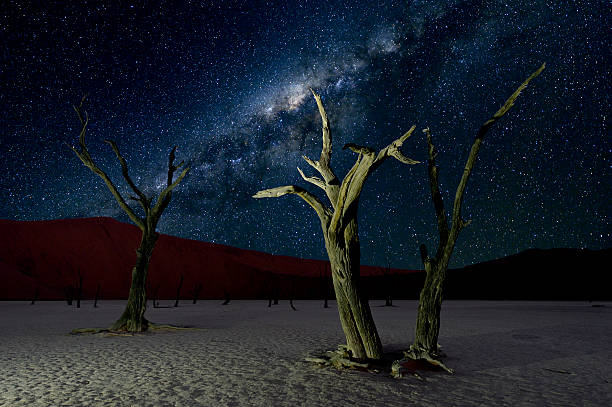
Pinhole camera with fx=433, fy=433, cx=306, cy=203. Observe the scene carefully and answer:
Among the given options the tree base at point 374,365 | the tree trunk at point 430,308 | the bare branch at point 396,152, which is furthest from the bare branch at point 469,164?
the tree base at point 374,365

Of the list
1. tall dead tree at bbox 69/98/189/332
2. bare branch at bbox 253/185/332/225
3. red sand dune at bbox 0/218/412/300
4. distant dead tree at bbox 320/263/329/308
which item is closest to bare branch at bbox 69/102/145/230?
tall dead tree at bbox 69/98/189/332

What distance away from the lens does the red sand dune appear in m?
55.2

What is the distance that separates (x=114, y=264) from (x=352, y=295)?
61.0 meters

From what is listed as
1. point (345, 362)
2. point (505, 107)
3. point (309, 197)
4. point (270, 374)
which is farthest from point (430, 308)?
point (505, 107)

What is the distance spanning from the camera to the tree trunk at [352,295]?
7820 millimetres

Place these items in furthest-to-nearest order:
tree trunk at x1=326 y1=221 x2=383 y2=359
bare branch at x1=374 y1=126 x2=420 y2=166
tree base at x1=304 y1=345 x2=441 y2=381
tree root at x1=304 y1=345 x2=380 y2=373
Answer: tree trunk at x1=326 y1=221 x2=383 y2=359 < tree root at x1=304 y1=345 x2=380 y2=373 < tree base at x1=304 y1=345 x2=441 y2=381 < bare branch at x1=374 y1=126 x2=420 y2=166

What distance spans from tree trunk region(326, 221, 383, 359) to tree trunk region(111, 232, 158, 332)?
24.4 feet

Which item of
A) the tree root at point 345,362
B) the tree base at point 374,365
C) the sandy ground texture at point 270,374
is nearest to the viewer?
the sandy ground texture at point 270,374

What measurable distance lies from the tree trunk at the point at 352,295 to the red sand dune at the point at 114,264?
1710 inches

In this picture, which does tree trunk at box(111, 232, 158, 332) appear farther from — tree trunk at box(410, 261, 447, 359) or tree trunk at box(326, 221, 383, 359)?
tree trunk at box(410, 261, 447, 359)

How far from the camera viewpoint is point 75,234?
215 feet

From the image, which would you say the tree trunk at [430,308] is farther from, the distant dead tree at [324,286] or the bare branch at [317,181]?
the distant dead tree at [324,286]

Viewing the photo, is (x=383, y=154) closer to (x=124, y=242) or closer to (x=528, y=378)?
(x=528, y=378)

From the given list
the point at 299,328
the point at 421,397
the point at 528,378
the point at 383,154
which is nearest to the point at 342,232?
the point at 383,154
